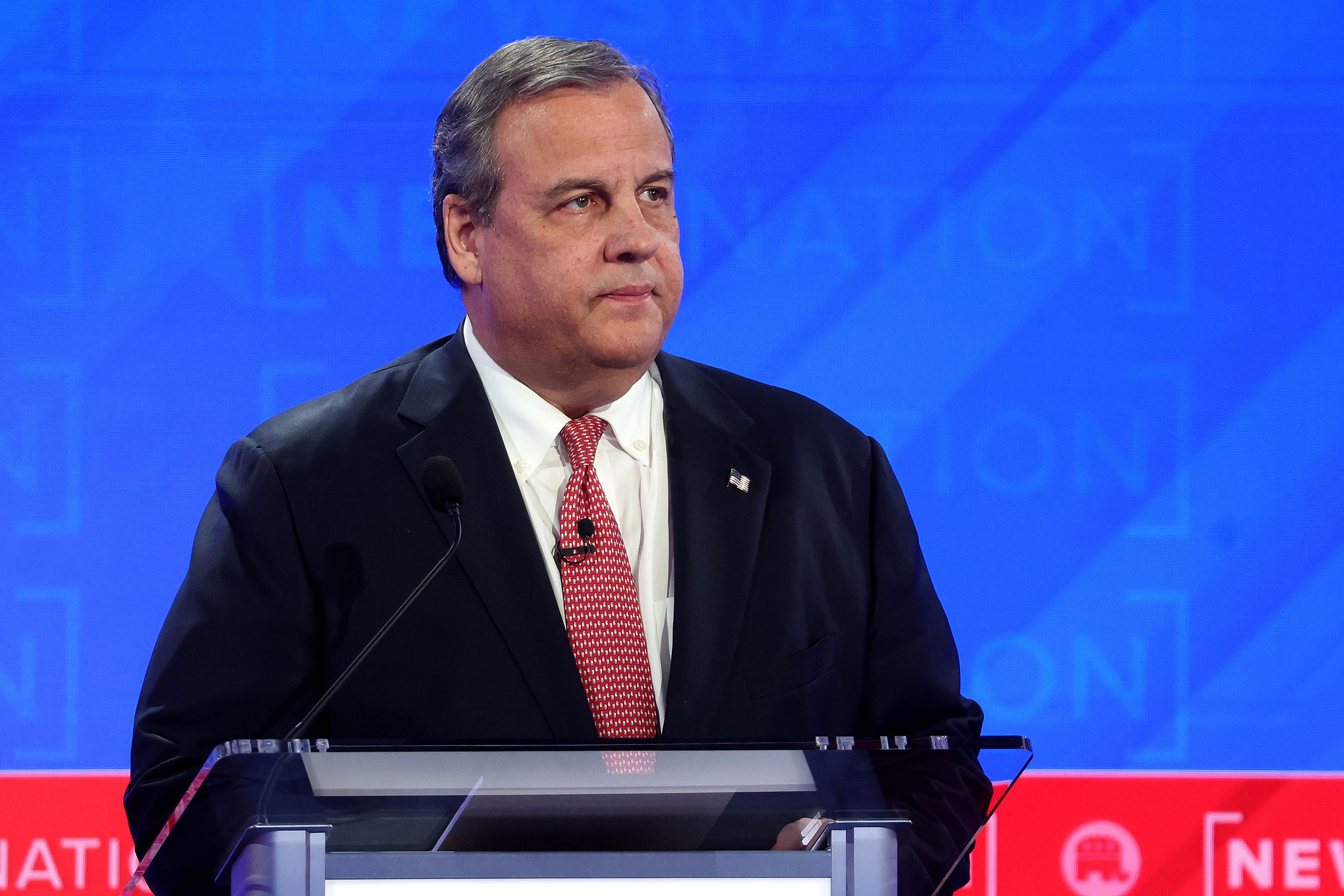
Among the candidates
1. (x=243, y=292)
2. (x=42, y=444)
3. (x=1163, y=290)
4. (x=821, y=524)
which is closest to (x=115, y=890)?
(x=42, y=444)

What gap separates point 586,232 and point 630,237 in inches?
2.9

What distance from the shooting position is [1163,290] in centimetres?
312

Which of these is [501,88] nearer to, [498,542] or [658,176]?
[658,176]

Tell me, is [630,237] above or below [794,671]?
above

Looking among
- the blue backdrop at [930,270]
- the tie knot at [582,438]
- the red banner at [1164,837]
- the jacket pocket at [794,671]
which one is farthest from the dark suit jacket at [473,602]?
the red banner at [1164,837]

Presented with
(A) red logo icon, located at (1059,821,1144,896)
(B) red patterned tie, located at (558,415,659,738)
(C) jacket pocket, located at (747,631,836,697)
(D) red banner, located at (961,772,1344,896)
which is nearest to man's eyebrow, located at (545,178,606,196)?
(B) red patterned tie, located at (558,415,659,738)

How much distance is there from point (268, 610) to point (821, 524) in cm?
86

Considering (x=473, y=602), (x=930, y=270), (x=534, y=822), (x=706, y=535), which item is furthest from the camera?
(x=930, y=270)

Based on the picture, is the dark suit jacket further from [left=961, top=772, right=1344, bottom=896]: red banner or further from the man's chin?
[left=961, top=772, right=1344, bottom=896]: red banner

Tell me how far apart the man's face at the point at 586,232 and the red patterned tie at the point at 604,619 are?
0.76 feet

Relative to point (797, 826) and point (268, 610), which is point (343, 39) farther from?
point (797, 826)

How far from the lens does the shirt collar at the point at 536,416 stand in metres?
2.14

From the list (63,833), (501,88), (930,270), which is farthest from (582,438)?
(63,833)

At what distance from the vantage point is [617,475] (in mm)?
2174
